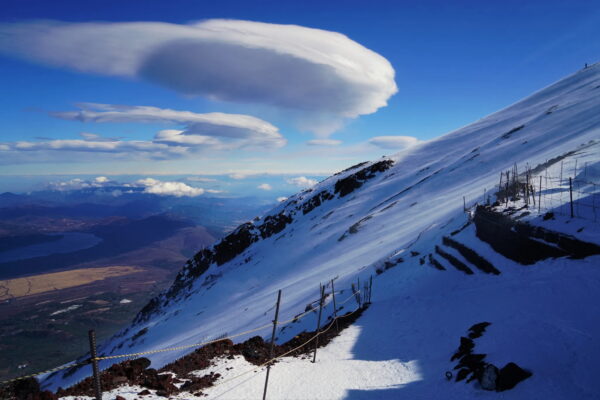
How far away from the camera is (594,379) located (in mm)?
8758

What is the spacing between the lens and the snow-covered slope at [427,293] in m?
11.3

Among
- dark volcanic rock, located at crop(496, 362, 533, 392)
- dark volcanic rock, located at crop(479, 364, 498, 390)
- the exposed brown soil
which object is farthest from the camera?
the exposed brown soil

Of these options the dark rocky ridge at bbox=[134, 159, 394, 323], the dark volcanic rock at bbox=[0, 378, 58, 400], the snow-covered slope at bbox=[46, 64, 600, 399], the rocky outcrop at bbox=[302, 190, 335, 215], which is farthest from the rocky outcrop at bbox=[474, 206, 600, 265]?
the rocky outcrop at bbox=[302, 190, 335, 215]

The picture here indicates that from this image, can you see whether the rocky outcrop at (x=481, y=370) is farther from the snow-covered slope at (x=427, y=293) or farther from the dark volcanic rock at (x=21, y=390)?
the dark volcanic rock at (x=21, y=390)

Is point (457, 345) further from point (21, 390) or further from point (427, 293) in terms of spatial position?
point (21, 390)

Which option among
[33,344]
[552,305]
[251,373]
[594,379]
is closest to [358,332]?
[251,373]

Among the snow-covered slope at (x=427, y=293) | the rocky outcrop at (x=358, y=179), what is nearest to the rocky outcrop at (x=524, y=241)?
the snow-covered slope at (x=427, y=293)

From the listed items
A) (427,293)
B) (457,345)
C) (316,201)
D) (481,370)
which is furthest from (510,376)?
(316,201)

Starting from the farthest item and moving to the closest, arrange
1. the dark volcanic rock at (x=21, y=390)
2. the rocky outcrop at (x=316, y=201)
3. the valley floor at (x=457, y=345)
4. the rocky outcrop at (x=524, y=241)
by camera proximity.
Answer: the rocky outcrop at (x=316, y=201), the rocky outcrop at (x=524, y=241), the dark volcanic rock at (x=21, y=390), the valley floor at (x=457, y=345)

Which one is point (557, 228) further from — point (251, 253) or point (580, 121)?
point (251, 253)

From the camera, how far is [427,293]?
67.7 feet

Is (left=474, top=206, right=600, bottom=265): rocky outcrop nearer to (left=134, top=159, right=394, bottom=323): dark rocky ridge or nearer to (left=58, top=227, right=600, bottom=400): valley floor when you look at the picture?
(left=58, top=227, right=600, bottom=400): valley floor

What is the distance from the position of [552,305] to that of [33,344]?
223416mm

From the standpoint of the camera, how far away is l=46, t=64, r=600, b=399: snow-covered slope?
11.3 metres
